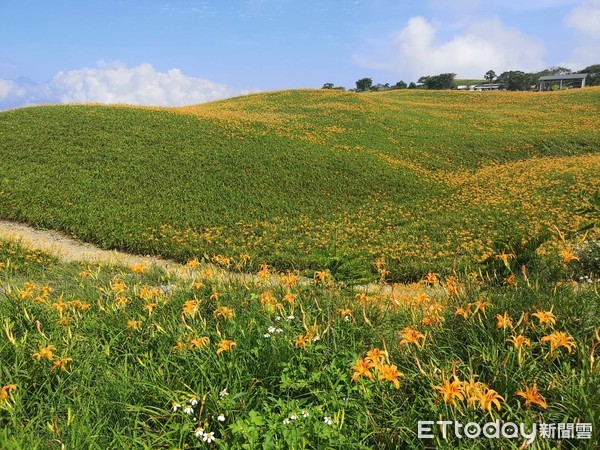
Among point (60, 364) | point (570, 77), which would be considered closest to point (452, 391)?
point (60, 364)

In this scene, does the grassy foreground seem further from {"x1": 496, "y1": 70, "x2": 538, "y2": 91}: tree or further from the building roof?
{"x1": 496, "y1": 70, "x2": 538, "y2": 91}: tree

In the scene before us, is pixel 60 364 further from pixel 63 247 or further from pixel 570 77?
pixel 570 77

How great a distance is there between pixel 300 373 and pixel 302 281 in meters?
5.31

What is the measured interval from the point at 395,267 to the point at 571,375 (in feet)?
22.3

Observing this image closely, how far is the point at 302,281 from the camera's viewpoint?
773 centimetres

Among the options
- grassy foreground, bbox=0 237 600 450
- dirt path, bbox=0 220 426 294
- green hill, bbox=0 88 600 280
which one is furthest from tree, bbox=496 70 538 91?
grassy foreground, bbox=0 237 600 450

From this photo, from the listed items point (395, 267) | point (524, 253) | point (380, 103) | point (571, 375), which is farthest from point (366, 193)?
point (380, 103)

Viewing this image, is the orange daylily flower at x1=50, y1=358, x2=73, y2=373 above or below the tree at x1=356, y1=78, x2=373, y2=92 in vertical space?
below

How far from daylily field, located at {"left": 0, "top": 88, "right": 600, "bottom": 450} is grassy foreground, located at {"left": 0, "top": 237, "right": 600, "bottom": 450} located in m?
0.02

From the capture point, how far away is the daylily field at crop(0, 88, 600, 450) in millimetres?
2070

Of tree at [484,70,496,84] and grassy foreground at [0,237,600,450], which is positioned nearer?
grassy foreground at [0,237,600,450]

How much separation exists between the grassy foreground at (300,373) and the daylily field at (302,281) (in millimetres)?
19

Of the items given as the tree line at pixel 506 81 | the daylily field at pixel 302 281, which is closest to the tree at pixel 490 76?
the tree line at pixel 506 81

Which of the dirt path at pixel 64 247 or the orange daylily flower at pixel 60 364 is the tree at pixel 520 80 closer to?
the dirt path at pixel 64 247
